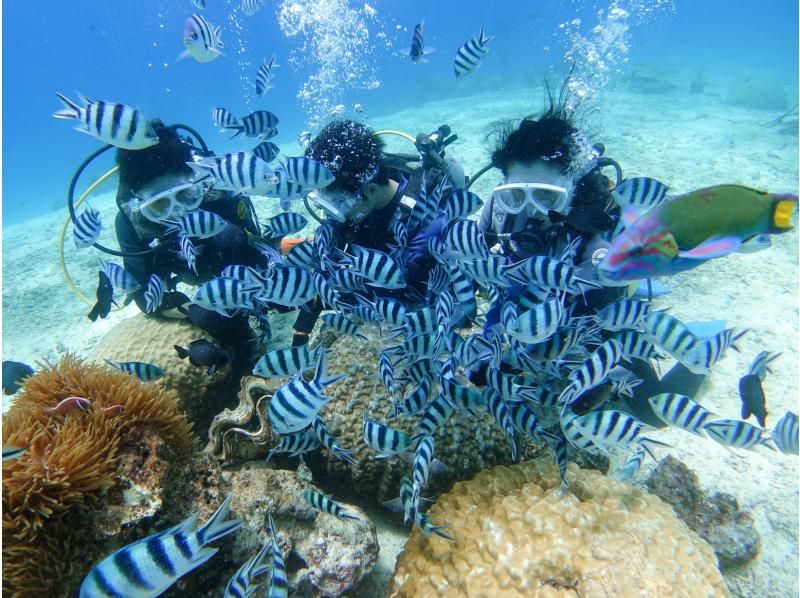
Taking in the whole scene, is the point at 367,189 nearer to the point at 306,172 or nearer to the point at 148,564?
the point at 306,172

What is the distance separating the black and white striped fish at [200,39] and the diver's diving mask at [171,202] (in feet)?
5.51

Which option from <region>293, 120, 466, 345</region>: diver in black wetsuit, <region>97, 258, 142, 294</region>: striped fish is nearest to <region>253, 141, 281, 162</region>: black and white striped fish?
<region>293, 120, 466, 345</region>: diver in black wetsuit

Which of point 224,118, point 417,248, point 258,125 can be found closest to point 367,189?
point 417,248

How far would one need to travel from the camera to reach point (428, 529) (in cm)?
265

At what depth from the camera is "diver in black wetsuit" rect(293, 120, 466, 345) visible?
13.1 ft

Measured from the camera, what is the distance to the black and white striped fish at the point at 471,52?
485 centimetres

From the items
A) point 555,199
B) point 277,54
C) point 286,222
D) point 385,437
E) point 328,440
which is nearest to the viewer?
point 385,437

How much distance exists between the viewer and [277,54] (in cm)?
5447

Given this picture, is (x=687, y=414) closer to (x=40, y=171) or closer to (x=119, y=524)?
(x=119, y=524)

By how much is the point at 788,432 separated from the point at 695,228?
2715 millimetres

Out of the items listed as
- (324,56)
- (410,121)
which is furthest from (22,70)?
(410,121)

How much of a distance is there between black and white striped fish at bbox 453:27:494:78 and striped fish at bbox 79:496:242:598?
519cm

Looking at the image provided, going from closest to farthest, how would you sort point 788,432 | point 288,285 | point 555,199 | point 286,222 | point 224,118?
point 788,432
point 288,285
point 555,199
point 286,222
point 224,118

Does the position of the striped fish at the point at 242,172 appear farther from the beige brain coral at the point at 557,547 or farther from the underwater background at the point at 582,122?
the beige brain coral at the point at 557,547
